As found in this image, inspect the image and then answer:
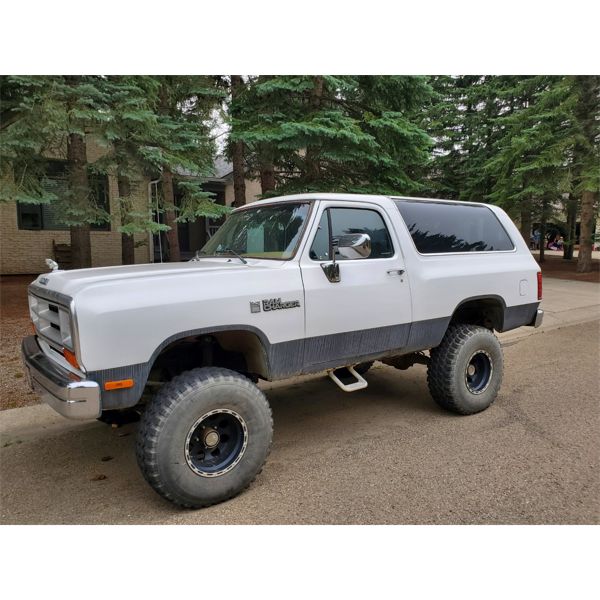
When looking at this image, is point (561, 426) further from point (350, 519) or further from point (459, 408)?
point (350, 519)

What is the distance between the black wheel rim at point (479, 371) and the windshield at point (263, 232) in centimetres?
236

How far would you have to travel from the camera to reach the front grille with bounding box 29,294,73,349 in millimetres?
2818

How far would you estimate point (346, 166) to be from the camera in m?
10.1

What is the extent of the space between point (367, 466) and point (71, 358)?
7.45 feet

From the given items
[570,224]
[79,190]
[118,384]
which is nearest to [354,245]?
[118,384]

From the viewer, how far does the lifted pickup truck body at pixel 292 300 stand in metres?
2.74

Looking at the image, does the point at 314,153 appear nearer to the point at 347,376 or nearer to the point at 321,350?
the point at 347,376

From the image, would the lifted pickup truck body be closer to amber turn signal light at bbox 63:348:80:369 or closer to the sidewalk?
amber turn signal light at bbox 63:348:80:369

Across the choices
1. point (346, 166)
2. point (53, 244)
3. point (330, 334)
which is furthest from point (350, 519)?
point (53, 244)

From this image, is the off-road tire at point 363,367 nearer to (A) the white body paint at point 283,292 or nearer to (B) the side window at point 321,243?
(A) the white body paint at point 283,292

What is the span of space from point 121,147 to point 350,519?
758 cm

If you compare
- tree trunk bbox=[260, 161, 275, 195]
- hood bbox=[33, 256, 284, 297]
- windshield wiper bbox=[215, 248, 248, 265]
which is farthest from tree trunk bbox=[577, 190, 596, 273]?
hood bbox=[33, 256, 284, 297]

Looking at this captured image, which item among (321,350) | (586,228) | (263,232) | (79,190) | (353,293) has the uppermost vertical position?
(79,190)

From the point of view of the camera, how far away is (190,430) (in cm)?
292
